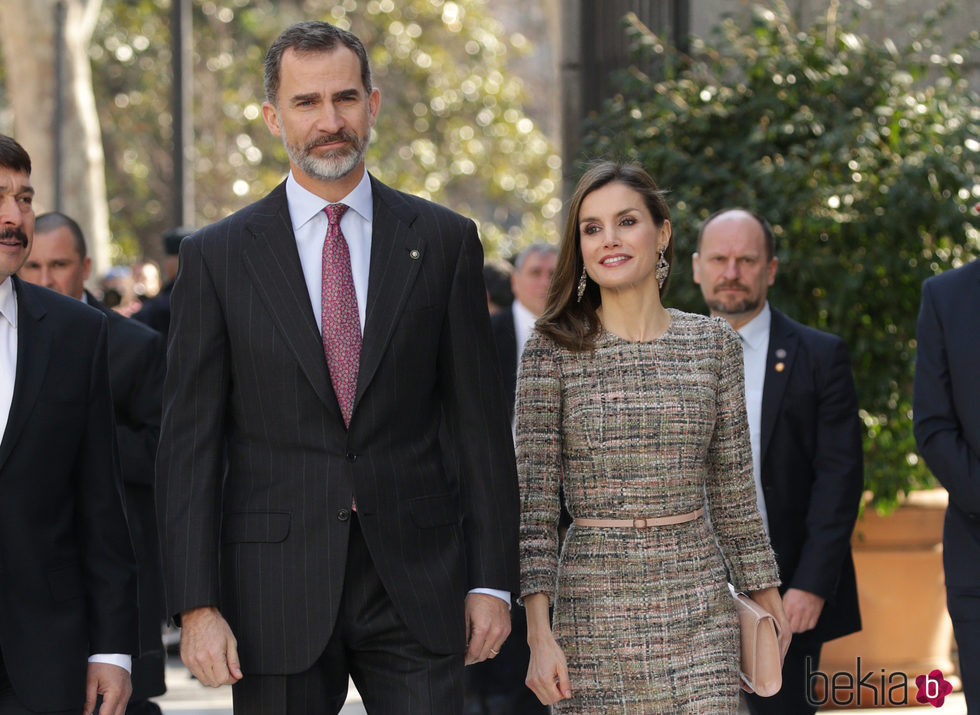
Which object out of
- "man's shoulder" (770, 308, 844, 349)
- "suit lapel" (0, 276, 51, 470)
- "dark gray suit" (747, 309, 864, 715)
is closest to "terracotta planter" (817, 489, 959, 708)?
"dark gray suit" (747, 309, 864, 715)

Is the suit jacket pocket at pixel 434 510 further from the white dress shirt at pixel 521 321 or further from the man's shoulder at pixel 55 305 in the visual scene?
the white dress shirt at pixel 521 321

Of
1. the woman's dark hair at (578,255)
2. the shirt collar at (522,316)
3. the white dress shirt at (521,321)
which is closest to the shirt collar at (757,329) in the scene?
the woman's dark hair at (578,255)

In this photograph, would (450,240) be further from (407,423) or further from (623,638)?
(623,638)

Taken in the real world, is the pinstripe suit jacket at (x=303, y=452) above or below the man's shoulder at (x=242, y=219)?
below

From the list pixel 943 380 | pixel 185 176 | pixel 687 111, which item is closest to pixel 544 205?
pixel 185 176

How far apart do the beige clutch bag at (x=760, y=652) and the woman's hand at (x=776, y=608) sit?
0.13 m

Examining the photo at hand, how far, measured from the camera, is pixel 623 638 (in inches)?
163

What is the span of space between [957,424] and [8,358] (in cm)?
284

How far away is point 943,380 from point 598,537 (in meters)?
1.42

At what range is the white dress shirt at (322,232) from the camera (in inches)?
155

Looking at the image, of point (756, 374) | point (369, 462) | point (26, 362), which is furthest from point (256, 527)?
point (756, 374)

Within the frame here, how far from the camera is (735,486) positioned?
442 cm

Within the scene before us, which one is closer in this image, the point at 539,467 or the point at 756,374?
the point at 539,467

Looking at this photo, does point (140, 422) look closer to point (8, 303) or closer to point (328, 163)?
point (8, 303)
